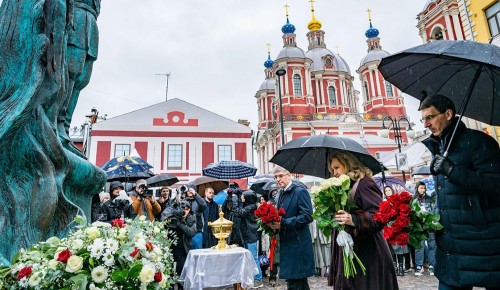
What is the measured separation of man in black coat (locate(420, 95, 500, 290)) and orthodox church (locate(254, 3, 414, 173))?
31.0 m

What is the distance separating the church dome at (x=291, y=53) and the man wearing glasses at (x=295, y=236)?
120 ft

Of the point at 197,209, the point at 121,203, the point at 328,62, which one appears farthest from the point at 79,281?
the point at 328,62

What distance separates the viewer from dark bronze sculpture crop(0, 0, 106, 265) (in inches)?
94.0

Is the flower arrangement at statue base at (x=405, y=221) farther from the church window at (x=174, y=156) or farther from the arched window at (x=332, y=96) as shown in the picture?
the arched window at (x=332, y=96)

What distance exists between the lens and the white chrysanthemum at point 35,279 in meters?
1.60

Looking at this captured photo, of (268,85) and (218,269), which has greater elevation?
(268,85)

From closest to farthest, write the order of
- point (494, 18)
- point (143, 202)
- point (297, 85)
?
point (143, 202)
point (494, 18)
point (297, 85)

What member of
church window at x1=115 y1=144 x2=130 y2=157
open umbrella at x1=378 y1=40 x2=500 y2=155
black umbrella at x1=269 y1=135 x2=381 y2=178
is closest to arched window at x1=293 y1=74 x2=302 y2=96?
church window at x1=115 y1=144 x2=130 y2=157

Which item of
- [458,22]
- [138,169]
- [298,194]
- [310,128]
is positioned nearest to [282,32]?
[310,128]

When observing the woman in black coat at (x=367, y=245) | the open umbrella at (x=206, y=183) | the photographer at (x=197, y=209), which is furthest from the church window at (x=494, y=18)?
the woman in black coat at (x=367, y=245)

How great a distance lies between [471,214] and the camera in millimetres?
2266

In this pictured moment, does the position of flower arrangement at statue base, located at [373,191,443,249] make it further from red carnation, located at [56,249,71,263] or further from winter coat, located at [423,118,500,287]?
red carnation, located at [56,249,71,263]

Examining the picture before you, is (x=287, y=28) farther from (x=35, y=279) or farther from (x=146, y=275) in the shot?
(x=35, y=279)

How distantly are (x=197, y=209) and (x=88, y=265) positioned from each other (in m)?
5.32
